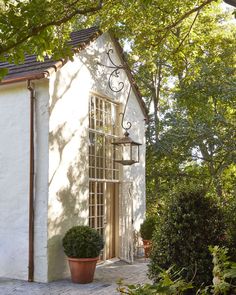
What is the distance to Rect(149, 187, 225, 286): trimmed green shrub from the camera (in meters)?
6.09

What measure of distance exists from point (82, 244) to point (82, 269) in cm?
55

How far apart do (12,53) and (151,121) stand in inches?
500

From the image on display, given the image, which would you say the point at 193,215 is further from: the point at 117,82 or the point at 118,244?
the point at 117,82

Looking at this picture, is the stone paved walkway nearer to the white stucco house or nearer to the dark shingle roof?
the white stucco house

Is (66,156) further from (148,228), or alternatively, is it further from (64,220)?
(148,228)

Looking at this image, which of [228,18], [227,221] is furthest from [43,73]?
[228,18]

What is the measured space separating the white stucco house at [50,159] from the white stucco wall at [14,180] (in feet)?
0.07

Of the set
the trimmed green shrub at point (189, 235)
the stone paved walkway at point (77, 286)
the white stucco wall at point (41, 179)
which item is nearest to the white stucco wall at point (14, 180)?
the white stucco wall at point (41, 179)

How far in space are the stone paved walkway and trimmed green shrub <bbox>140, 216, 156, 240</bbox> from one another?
230 cm

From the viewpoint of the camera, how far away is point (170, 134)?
50.5ft

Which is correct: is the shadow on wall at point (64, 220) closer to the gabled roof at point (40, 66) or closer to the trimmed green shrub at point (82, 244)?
the trimmed green shrub at point (82, 244)

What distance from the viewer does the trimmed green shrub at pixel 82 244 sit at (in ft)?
28.1

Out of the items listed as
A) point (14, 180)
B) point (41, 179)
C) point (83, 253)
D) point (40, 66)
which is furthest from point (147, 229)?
point (40, 66)

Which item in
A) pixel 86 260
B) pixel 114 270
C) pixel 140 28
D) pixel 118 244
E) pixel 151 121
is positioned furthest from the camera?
pixel 151 121
